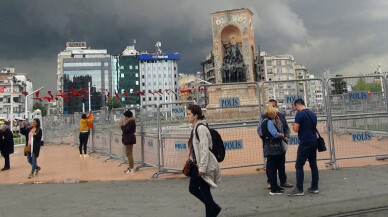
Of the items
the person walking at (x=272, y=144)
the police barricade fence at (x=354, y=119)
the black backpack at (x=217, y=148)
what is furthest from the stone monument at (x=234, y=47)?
the black backpack at (x=217, y=148)

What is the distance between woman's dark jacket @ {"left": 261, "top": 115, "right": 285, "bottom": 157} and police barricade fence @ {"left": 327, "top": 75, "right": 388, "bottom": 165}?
3.11 m

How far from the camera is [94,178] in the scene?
8586 mm

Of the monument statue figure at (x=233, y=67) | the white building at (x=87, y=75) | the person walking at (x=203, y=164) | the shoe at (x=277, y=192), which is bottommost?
the shoe at (x=277, y=192)

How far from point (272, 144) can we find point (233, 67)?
26491 millimetres

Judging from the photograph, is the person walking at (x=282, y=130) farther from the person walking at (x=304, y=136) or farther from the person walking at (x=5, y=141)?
the person walking at (x=5, y=141)

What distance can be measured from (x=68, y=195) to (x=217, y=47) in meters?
27.9

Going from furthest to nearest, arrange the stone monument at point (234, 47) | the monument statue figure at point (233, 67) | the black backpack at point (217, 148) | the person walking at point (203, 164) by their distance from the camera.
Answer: the stone monument at point (234, 47), the monument statue figure at point (233, 67), the black backpack at point (217, 148), the person walking at point (203, 164)

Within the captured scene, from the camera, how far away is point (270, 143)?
5.84 metres

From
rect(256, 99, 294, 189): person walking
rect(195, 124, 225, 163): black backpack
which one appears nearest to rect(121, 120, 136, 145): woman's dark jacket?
rect(256, 99, 294, 189): person walking

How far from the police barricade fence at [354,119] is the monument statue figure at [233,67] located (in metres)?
22.3

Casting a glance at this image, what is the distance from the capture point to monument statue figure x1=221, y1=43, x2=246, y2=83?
104 ft

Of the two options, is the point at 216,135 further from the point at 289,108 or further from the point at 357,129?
the point at 357,129

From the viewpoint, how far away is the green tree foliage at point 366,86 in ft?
29.9

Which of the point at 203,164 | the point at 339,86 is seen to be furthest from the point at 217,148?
the point at 339,86
